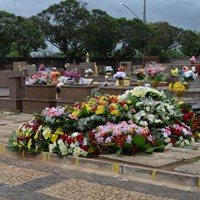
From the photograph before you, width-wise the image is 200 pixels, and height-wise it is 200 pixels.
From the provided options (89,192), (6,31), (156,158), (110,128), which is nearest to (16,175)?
(89,192)

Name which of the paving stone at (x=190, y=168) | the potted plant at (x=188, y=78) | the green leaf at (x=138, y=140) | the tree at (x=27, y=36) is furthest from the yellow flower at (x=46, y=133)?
the tree at (x=27, y=36)

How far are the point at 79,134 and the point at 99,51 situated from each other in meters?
54.8

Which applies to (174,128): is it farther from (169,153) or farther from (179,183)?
(179,183)

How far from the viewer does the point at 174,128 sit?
30.0 ft

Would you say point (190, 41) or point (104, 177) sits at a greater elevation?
point (190, 41)

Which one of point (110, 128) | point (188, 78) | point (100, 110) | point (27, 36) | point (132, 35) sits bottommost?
point (110, 128)

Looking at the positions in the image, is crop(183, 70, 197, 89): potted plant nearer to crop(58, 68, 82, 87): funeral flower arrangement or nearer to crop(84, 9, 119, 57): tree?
crop(58, 68, 82, 87): funeral flower arrangement

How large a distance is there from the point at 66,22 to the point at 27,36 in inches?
243

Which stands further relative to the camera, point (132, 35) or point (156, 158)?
point (132, 35)

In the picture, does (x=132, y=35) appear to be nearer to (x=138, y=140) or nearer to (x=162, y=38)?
(x=162, y=38)

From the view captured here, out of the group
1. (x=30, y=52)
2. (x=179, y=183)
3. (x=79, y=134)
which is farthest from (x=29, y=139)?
(x=30, y=52)

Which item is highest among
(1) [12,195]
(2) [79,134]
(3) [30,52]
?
(3) [30,52]

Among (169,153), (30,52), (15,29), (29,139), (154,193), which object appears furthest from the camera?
(30,52)

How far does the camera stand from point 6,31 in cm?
5253
